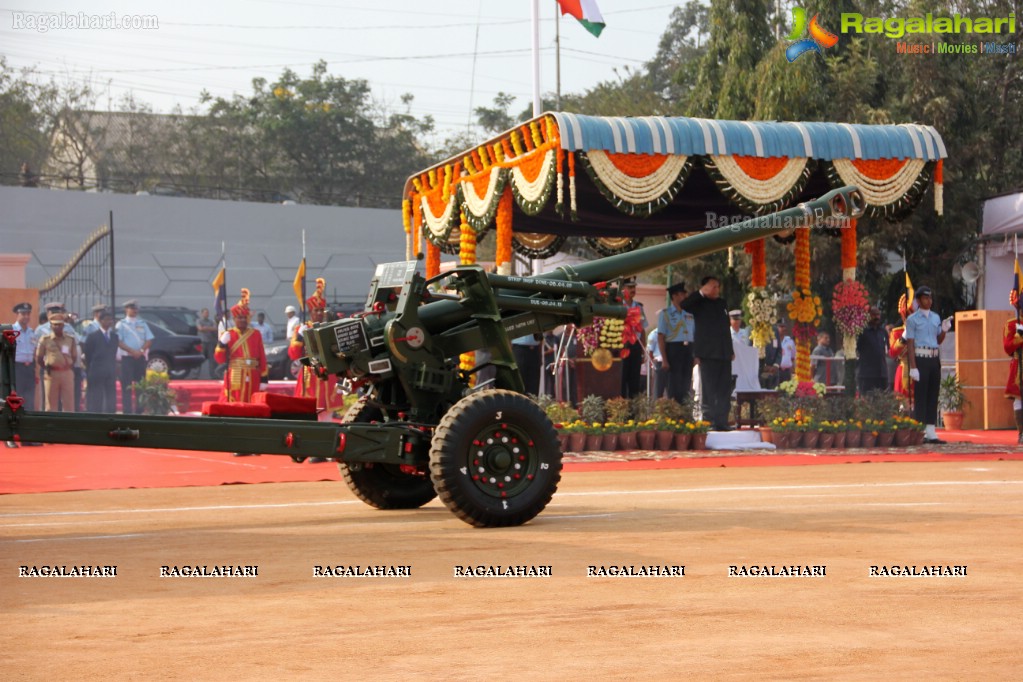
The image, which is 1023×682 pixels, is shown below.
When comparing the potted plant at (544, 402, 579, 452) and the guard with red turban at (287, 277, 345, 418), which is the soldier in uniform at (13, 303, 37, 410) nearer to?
the guard with red turban at (287, 277, 345, 418)

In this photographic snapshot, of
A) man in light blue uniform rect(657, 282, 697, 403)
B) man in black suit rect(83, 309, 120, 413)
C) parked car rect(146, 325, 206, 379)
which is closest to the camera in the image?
man in light blue uniform rect(657, 282, 697, 403)

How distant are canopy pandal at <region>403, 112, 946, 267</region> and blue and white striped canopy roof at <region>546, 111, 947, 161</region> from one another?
1 centimetres

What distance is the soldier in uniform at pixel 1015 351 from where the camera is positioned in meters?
17.6

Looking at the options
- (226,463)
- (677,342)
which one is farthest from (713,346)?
(226,463)

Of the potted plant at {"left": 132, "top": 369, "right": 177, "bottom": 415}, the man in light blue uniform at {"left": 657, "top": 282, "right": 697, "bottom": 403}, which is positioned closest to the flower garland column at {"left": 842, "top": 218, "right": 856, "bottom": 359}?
the man in light blue uniform at {"left": 657, "top": 282, "right": 697, "bottom": 403}

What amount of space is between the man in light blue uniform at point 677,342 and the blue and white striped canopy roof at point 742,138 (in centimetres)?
229

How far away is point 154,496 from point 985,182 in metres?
24.9

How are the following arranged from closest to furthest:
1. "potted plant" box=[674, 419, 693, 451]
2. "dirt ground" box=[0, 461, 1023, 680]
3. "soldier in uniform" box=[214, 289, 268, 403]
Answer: "dirt ground" box=[0, 461, 1023, 680], "potted plant" box=[674, 419, 693, 451], "soldier in uniform" box=[214, 289, 268, 403]

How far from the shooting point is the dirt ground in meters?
4.89

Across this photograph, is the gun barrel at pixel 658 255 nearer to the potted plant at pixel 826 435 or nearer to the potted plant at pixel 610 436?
the potted plant at pixel 610 436

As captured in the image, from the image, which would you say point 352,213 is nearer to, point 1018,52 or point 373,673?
point 1018,52

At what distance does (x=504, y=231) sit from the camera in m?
17.9

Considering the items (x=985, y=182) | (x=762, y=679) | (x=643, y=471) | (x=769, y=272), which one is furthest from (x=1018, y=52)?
(x=762, y=679)

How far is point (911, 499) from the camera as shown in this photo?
35.2ft
